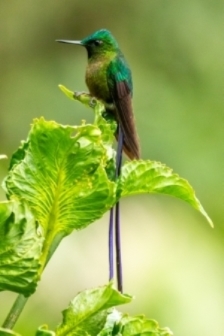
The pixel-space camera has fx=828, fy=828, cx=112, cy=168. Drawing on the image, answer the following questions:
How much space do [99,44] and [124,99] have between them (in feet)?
0.78

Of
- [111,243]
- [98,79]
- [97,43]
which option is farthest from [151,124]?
[111,243]

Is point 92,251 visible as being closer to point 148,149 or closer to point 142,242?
point 142,242

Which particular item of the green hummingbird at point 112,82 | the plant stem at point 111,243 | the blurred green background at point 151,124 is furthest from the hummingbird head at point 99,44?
the blurred green background at point 151,124

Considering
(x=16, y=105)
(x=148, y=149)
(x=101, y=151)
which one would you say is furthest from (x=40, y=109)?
(x=101, y=151)

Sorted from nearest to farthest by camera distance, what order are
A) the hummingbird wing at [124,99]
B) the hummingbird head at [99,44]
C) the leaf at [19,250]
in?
the leaf at [19,250] < the hummingbird wing at [124,99] < the hummingbird head at [99,44]

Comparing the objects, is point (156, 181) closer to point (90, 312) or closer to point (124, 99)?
point (90, 312)

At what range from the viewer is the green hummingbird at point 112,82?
2.51 feet

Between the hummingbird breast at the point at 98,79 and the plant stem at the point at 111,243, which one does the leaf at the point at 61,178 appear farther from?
the hummingbird breast at the point at 98,79

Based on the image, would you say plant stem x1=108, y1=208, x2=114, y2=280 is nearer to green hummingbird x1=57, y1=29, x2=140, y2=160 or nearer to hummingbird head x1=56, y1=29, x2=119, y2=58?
green hummingbird x1=57, y1=29, x2=140, y2=160

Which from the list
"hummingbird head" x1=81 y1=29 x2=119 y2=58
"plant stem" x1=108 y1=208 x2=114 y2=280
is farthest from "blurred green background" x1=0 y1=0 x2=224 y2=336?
A: "plant stem" x1=108 y1=208 x2=114 y2=280

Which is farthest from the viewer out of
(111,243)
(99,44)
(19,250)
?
(99,44)

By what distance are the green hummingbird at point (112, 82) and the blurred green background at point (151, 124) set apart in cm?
100

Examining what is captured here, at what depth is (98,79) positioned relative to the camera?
0.97m

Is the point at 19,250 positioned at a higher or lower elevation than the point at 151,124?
higher
